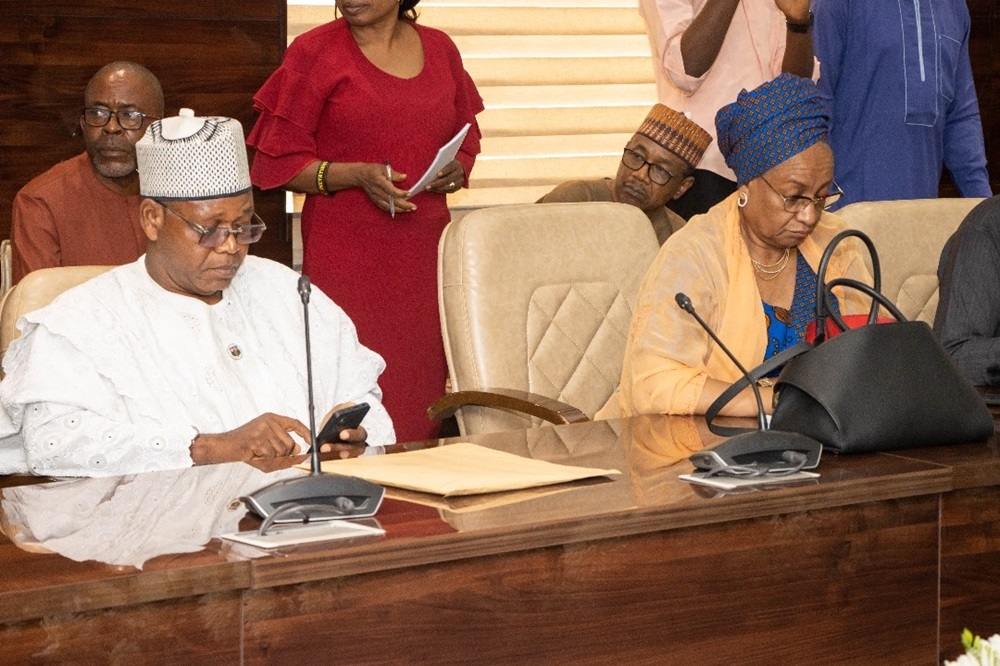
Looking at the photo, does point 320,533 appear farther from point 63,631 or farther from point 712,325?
point 712,325

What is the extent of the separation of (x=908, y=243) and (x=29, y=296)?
2.26 m

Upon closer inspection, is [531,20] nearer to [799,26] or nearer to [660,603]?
[799,26]

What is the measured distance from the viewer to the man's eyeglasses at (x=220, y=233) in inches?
107

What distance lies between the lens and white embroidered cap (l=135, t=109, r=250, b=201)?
2.72 m

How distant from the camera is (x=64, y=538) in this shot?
174 centimetres

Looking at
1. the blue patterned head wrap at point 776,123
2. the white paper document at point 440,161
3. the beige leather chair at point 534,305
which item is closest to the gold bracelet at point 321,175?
the white paper document at point 440,161

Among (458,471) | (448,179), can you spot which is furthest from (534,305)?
(458,471)

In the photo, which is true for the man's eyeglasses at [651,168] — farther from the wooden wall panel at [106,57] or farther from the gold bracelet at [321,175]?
the wooden wall panel at [106,57]

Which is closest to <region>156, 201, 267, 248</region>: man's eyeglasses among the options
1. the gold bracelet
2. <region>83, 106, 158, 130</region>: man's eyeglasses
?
the gold bracelet

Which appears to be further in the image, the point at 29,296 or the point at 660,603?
the point at 29,296

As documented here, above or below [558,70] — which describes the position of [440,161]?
below

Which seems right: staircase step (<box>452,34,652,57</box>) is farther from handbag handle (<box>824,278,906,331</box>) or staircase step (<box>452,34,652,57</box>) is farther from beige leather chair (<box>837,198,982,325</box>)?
handbag handle (<box>824,278,906,331</box>)

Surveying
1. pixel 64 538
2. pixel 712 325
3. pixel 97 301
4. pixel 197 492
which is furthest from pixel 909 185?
pixel 64 538

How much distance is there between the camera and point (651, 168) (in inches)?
164
